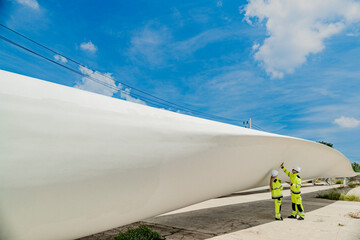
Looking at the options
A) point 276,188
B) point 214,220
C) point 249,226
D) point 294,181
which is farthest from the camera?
point 294,181

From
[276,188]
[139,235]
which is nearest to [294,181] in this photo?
[276,188]

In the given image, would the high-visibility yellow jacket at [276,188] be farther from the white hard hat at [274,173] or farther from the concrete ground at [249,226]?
the concrete ground at [249,226]

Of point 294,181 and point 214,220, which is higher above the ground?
point 294,181

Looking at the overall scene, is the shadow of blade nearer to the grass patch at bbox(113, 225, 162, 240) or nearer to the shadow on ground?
the shadow on ground

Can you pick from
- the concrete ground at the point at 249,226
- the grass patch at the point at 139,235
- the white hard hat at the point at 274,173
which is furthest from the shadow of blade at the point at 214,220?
the white hard hat at the point at 274,173

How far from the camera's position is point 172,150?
4.32m

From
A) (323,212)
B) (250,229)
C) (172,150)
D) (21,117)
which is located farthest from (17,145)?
(323,212)

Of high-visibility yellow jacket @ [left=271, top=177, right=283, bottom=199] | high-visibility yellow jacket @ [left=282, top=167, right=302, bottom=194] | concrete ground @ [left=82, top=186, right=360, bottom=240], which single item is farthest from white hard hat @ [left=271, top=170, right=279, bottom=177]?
concrete ground @ [left=82, top=186, right=360, bottom=240]

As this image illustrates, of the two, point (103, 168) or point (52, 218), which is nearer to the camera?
point (52, 218)

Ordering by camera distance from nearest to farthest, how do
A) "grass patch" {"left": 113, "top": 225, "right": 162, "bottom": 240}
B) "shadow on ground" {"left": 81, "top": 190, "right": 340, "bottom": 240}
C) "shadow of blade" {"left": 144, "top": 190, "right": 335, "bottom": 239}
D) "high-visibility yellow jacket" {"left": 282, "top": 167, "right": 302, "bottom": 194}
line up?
"grass patch" {"left": 113, "top": 225, "right": 162, "bottom": 240} → "shadow on ground" {"left": 81, "top": 190, "right": 340, "bottom": 240} → "shadow of blade" {"left": 144, "top": 190, "right": 335, "bottom": 239} → "high-visibility yellow jacket" {"left": 282, "top": 167, "right": 302, "bottom": 194}

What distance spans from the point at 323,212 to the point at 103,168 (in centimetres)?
901

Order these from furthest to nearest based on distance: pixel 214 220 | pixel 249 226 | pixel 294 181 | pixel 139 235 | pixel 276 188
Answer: pixel 294 181 → pixel 214 220 → pixel 276 188 → pixel 249 226 → pixel 139 235

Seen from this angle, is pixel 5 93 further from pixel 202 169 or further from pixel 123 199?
pixel 202 169

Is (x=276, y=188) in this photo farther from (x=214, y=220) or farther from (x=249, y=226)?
(x=214, y=220)
